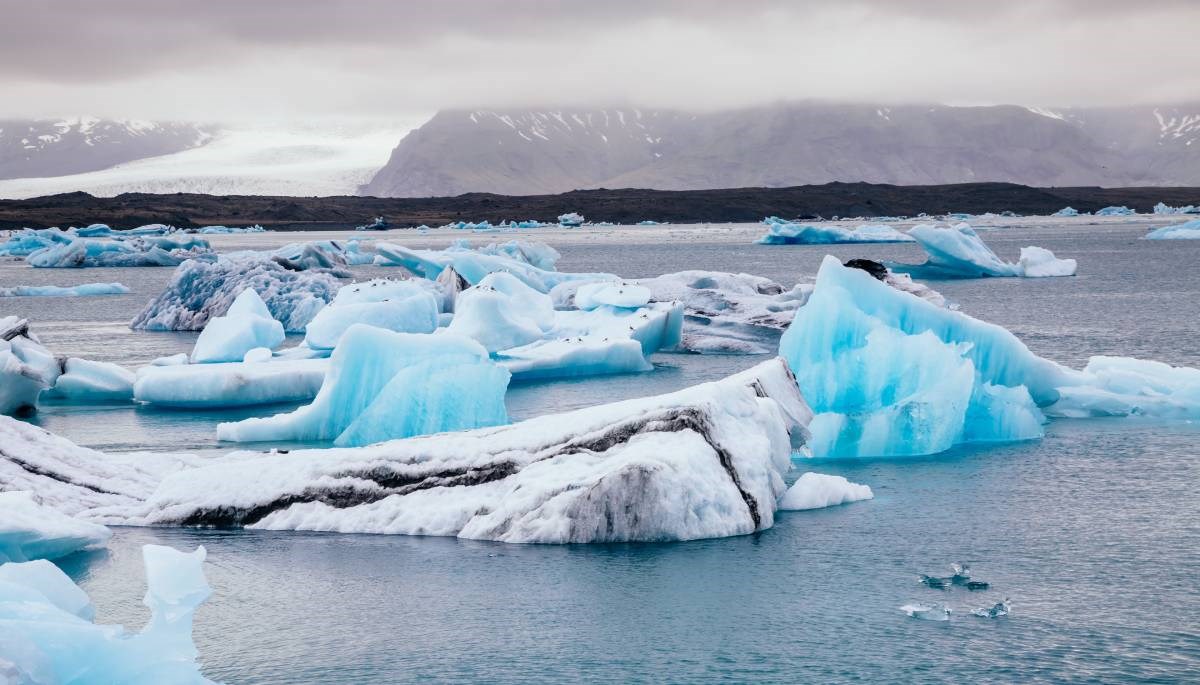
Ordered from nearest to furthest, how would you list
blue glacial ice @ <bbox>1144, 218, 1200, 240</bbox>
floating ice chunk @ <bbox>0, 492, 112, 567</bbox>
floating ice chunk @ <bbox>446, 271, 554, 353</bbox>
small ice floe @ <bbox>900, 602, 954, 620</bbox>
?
small ice floe @ <bbox>900, 602, 954, 620</bbox> < floating ice chunk @ <bbox>0, 492, 112, 567</bbox> < floating ice chunk @ <bbox>446, 271, 554, 353</bbox> < blue glacial ice @ <bbox>1144, 218, 1200, 240</bbox>

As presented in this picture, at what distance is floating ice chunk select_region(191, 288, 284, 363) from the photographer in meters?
18.5

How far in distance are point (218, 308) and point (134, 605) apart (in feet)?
62.0

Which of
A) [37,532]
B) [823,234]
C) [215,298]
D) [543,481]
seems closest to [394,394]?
[543,481]

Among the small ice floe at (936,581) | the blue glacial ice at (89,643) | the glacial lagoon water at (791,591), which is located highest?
the blue glacial ice at (89,643)

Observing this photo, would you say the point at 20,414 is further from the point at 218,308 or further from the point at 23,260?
the point at 23,260

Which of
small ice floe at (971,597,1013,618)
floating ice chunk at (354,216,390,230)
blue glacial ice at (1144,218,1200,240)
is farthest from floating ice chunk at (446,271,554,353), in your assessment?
floating ice chunk at (354,216,390,230)

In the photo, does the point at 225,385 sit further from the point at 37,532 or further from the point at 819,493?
the point at 819,493

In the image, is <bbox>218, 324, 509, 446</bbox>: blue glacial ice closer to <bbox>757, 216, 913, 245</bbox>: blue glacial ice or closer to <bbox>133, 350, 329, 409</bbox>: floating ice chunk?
<bbox>133, 350, 329, 409</bbox>: floating ice chunk

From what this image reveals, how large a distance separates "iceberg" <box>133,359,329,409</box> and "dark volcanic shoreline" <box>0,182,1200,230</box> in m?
82.2

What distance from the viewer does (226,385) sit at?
51.3ft

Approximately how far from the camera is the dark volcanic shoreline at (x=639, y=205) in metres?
104

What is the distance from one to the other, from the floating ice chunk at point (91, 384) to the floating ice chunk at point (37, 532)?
7736 mm

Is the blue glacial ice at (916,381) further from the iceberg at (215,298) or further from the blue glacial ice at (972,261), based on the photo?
the blue glacial ice at (972,261)

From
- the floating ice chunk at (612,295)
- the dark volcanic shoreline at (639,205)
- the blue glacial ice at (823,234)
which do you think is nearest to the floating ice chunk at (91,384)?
the floating ice chunk at (612,295)
